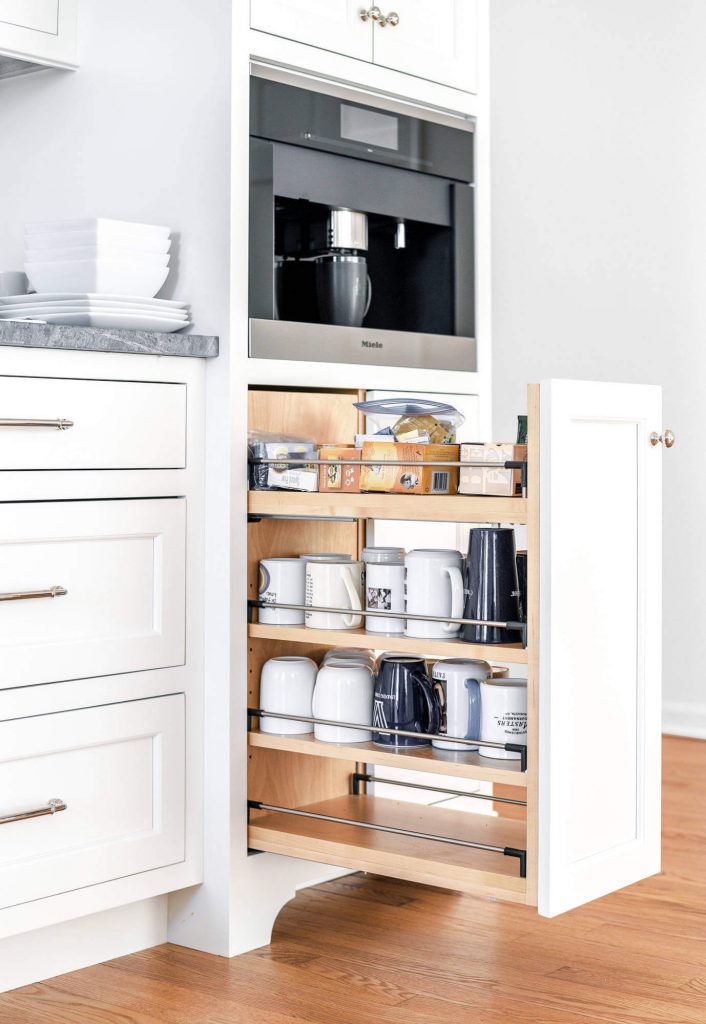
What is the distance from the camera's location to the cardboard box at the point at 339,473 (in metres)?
1.83

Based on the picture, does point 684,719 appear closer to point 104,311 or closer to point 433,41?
point 433,41

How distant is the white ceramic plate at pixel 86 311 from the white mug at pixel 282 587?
15.6 inches

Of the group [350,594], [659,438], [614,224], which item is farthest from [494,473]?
[614,224]

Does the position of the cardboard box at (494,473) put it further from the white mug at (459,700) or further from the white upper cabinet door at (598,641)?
the white mug at (459,700)

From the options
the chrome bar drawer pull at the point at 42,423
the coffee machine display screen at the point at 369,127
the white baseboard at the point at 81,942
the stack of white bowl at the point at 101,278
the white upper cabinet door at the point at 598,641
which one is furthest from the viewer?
the coffee machine display screen at the point at 369,127

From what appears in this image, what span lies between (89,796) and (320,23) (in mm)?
1217

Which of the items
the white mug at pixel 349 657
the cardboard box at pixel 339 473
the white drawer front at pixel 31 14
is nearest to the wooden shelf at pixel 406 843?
the white mug at pixel 349 657

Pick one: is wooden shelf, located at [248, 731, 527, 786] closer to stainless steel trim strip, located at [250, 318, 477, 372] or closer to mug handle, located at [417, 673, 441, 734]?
mug handle, located at [417, 673, 441, 734]

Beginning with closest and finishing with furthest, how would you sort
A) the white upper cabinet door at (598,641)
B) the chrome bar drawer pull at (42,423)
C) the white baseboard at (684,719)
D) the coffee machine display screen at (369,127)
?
the white upper cabinet door at (598,641), the chrome bar drawer pull at (42,423), the coffee machine display screen at (369,127), the white baseboard at (684,719)

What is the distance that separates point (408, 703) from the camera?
1815 mm

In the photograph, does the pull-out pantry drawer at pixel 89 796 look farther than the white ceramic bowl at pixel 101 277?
No

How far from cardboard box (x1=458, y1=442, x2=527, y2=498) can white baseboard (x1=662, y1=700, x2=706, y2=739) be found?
7.24 ft

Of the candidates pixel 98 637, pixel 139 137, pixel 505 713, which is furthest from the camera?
pixel 139 137

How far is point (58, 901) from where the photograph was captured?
173 cm
